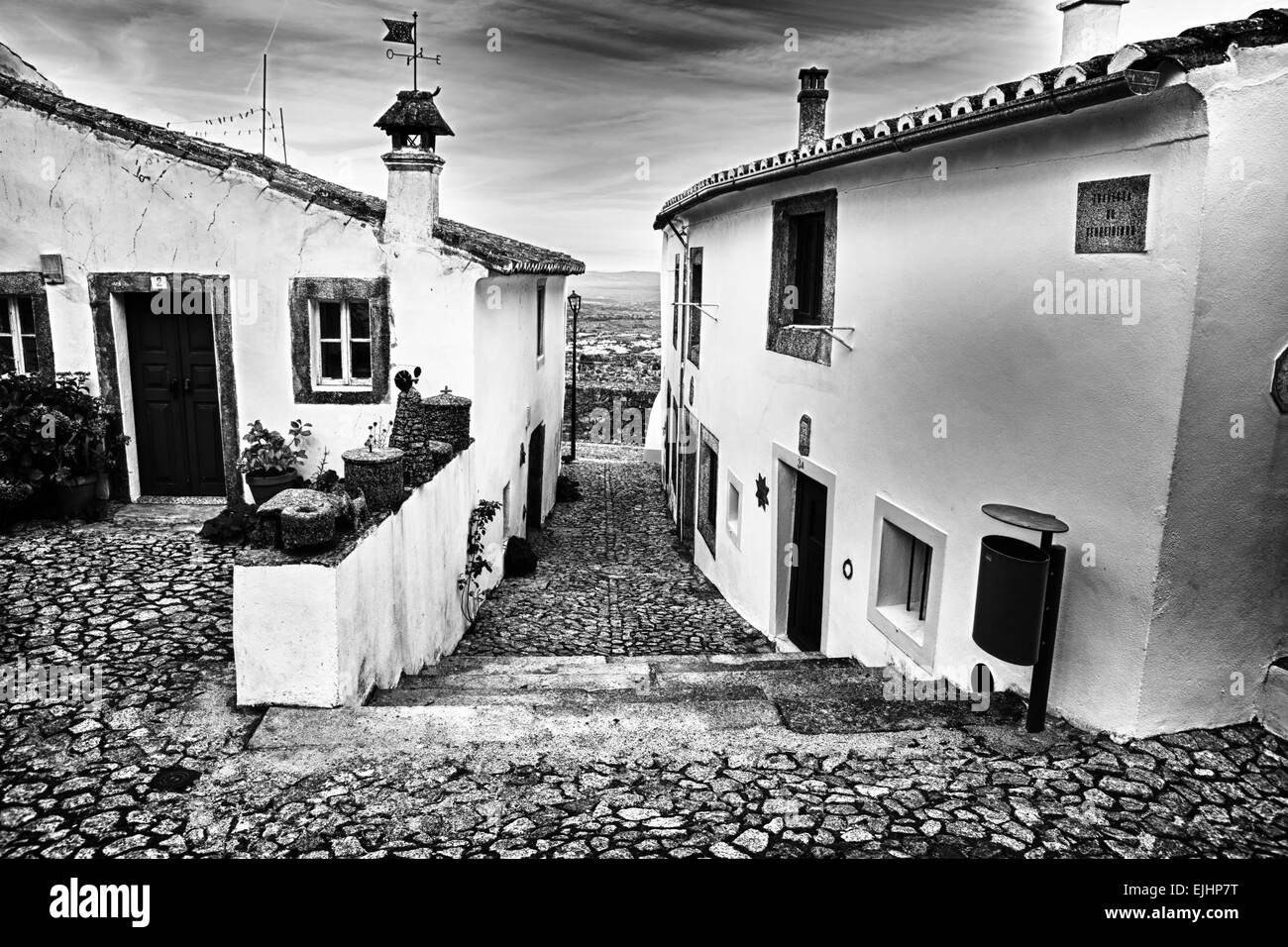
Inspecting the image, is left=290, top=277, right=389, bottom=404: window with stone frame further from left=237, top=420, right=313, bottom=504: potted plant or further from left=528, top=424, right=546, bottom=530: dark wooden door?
left=528, top=424, right=546, bottom=530: dark wooden door

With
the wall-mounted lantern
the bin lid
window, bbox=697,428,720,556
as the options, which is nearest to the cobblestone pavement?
window, bbox=697,428,720,556

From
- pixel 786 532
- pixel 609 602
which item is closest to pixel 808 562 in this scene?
pixel 786 532

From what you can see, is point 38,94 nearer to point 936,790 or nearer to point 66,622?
point 66,622

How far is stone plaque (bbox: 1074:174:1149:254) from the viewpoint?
4.59 m

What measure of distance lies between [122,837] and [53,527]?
6086 mm

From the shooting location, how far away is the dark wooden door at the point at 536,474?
47.6ft

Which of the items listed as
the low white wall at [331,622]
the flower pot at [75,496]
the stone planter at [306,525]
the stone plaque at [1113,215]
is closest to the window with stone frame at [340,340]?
the flower pot at [75,496]

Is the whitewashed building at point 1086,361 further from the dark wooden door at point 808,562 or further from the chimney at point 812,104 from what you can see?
the chimney at point 812,104

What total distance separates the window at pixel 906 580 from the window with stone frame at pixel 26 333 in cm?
862

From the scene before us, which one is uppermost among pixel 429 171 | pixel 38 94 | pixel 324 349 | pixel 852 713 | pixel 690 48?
pixel 690 48

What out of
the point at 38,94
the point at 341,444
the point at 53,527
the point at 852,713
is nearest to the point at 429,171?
the point at 341,444

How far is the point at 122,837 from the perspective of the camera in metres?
4.10

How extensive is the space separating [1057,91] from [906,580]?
3.84 metres

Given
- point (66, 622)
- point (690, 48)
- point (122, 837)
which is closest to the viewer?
point (122, 837)
